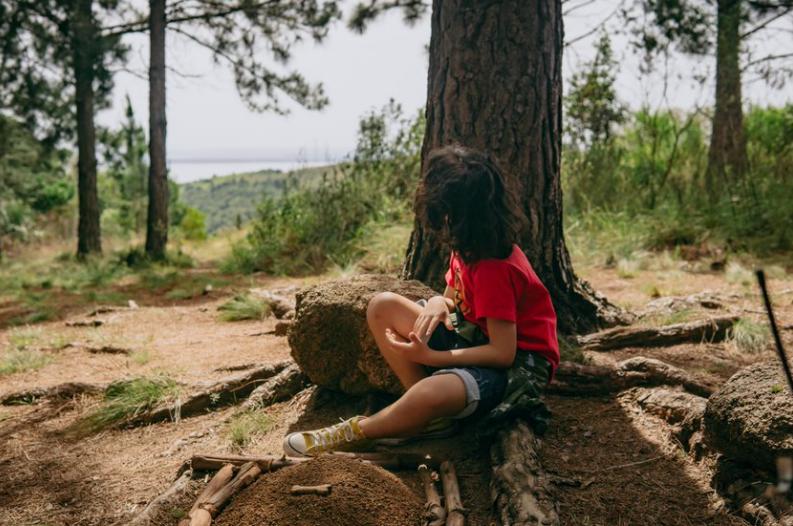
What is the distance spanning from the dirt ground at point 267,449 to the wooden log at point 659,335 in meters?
0.08

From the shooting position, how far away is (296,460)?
93.3 inches

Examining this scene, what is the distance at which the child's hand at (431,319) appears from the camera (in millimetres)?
2537

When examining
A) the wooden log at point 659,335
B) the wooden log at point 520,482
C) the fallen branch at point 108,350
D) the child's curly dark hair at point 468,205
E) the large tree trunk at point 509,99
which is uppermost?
the large tree trunk at point 509,99

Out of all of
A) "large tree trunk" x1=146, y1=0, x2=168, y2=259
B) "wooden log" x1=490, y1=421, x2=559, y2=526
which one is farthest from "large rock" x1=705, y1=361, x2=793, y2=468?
"large tree trunk" x1=146, y1=0, x2=168, y2=259

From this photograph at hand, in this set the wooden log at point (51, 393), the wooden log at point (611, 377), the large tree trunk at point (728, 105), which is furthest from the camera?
the large tree trunk at point (728, 105)

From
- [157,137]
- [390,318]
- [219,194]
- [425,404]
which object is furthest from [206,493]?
[219,194]

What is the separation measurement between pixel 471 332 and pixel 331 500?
922 millimetres

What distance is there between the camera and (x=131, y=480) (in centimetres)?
269

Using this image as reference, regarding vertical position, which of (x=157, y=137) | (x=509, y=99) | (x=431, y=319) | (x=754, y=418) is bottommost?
(x=754, y=418)

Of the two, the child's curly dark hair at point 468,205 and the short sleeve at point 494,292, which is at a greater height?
the child's curly dark hair at point 468,205

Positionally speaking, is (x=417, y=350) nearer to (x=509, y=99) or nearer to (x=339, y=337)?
(x=339, y=337)

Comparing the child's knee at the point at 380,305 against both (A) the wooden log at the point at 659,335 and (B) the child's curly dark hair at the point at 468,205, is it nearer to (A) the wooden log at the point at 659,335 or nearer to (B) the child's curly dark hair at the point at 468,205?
(B) the child's curly dark hair at the point at 468,205

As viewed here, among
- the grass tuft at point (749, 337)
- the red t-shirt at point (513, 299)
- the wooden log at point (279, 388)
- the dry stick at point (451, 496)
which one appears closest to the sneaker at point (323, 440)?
the dry stick at point (451, 496)

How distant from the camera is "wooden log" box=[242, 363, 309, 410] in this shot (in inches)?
130
